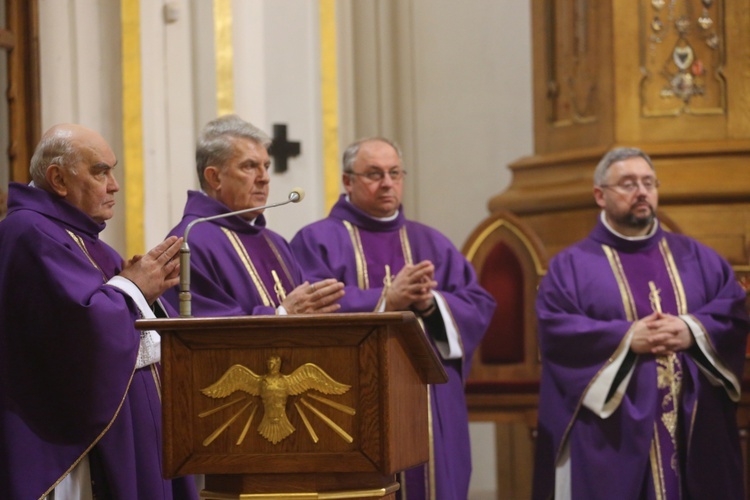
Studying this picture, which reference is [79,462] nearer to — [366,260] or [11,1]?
[366,260]

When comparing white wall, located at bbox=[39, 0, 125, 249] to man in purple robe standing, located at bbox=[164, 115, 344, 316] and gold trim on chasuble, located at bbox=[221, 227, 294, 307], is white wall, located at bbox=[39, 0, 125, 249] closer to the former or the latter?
man in purple robe standing, located at bbox=[164, 115, 344, 316]

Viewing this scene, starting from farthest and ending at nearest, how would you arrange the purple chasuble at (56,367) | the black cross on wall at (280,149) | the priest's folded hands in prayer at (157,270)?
1. the black cross on wall at (280,149)
2. the priest's folded hands in prayer at (157,270)
3. the purple chasuble at (56,367)

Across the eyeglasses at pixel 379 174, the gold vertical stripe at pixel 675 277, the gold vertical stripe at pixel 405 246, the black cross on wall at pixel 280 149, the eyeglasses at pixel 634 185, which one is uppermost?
the black cross on wall at pixel 280 149

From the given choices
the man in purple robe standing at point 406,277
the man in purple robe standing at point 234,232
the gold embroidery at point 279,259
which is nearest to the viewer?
the man in purple robe standing at point 234,232

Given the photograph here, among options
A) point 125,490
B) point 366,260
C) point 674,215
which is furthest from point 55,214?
point 674,215

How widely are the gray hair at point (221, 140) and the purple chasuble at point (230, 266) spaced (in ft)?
0.48

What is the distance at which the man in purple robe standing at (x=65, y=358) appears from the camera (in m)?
4.31

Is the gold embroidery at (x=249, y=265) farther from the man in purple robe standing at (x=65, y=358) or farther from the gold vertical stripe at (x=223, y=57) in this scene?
the gold vertical stripe at (x=223, y=57)

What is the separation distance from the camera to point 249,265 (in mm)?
5531

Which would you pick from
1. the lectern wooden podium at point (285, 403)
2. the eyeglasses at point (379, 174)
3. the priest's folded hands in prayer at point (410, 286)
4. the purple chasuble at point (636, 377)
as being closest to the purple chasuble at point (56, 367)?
the lectern wooden podium at point (285, 403)

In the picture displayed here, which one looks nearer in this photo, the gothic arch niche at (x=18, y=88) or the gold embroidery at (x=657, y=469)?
the gold embroidery at (x=657, y=469)

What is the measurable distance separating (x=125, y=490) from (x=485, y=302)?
246 cm

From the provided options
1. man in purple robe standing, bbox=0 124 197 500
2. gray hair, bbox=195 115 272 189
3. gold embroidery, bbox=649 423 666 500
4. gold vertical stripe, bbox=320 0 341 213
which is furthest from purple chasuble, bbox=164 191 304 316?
gold vertical stripe, bbox=320 0 341 213

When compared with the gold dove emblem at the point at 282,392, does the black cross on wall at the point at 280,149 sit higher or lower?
higher
